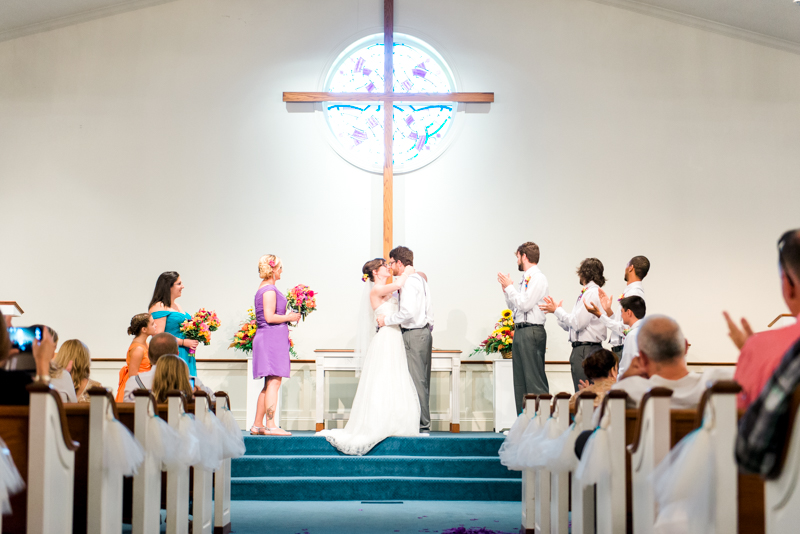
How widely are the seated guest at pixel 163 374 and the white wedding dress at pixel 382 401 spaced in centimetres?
148

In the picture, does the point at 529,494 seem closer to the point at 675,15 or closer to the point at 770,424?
the point at 770,424

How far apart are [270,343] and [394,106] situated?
3.61 m

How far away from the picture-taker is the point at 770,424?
174 centimetres

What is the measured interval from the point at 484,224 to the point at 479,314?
987 millimetres

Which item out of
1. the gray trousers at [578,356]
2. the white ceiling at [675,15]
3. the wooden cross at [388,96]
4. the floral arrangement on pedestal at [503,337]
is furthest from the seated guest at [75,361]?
the white ceiling at [675,15]

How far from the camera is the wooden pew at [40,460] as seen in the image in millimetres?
2400

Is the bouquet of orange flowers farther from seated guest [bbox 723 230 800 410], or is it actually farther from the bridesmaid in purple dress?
seated guest [bbox 723 230 800 410]

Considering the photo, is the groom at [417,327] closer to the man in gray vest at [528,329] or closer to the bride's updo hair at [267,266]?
the man in gray vest at [528,329]

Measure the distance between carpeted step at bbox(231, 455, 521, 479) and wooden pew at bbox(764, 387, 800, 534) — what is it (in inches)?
148

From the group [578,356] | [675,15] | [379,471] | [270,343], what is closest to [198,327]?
[270,343]

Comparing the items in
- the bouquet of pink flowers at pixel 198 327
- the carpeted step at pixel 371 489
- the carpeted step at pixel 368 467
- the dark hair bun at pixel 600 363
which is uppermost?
the bouquet of pink flowers at pixel 198 327

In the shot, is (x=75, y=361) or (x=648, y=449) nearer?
(x=648, y=449)

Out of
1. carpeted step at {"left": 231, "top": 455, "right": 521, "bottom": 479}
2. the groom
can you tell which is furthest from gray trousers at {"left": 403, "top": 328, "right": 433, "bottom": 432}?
carpeted step at {"left": 231, "top": 455, "right": 521, "bottom": 479}

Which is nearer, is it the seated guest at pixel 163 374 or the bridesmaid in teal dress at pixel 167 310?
the seated guest at pixel 163 374
